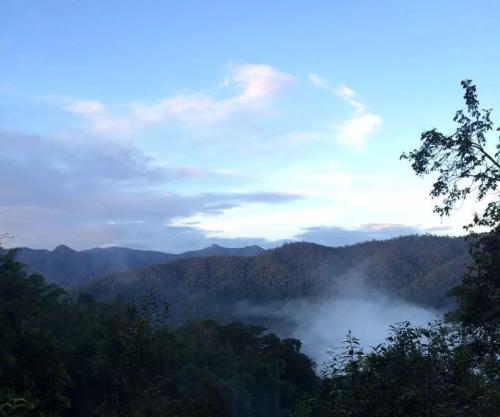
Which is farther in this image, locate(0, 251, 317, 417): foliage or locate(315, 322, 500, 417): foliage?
locate(0, 251, 317, 417): foliage

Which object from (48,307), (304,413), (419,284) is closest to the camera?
(304,413)

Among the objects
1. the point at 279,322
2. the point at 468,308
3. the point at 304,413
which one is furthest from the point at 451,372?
the point at 279,322

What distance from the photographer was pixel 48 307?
2841 cm

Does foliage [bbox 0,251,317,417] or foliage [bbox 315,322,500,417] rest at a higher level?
foliage [bbox 315,322,500,417]

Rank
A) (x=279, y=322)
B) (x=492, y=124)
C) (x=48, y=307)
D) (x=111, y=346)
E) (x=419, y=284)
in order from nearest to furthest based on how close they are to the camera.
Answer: (x=492, y=124) → (x=111, y=346) → (x=48, y=307) → (x=279, y=322) → (x=419, y=284)

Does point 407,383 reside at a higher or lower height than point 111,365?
higher

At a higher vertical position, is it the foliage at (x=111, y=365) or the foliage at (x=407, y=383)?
the foliage at (x=407, y=383)

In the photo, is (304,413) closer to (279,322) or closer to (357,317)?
(279,322)

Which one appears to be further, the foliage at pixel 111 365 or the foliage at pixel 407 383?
the foliage at pixel 111 365

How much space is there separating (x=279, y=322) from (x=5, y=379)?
6487 inches

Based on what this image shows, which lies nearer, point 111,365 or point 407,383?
point 407,383

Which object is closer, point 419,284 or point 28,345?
point 28,345

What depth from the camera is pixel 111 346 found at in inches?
630

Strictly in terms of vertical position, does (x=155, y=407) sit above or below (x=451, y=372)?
below
